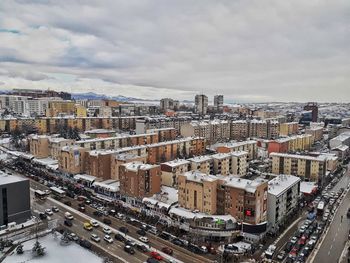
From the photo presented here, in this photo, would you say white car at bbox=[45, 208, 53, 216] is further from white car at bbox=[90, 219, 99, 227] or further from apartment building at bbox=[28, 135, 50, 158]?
apartment building at bbox=[28, 135, 50, 158]

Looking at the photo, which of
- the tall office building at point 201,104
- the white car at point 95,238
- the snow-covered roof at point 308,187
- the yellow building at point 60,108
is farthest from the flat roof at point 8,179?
the tall office building at point 201,104

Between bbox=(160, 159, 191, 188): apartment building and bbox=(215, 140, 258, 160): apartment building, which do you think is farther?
bbox=(215, 140, 258, 160): apartment building

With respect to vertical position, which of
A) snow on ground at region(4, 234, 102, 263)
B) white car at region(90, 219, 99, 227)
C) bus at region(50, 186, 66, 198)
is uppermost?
snow on ground at region(4, 234, 102, 263)

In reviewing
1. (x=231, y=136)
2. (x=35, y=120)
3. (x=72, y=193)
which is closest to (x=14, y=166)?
(x=72, y=193)

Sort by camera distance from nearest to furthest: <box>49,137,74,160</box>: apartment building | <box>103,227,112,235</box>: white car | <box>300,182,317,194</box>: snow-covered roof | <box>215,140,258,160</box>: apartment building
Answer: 1. <box>103,227,112,235</box>: white car
2. <box>300,182,317,194</box>: snow-covered roof
3. <box>49,137,74,160</box>: apartment building
4. <box>215,140,258,160</box>: apartment building

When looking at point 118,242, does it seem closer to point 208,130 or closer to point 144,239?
point 144,239

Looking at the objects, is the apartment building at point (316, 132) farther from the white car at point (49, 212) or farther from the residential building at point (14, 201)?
the residential building at point (14, 201)

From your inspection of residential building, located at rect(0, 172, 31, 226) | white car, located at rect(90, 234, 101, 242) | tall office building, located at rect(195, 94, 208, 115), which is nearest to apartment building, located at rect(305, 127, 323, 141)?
tall office building, located at rect(195, 94, 208, 115)
